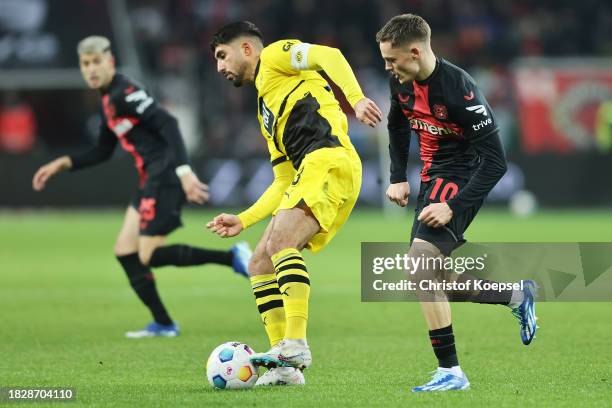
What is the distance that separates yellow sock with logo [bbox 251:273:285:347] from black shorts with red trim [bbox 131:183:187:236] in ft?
8.22

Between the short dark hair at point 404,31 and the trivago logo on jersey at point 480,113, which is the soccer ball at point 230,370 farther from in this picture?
the short dark hair at point 404,31

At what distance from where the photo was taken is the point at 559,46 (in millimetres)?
25734

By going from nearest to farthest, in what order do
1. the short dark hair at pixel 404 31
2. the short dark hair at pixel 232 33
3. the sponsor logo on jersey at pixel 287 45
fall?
the short dark hair at pixel 404 31, the sponsor logo on jersey at pixel 287 45, the short dark hair at pixel 232 33

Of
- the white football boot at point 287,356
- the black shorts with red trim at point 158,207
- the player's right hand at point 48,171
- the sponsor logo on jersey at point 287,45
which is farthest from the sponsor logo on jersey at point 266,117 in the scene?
the player's right hand at point 48,171

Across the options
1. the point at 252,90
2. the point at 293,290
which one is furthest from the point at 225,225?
the point at 252,90

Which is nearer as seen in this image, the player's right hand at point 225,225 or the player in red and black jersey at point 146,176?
the player's right hand at point 225,225

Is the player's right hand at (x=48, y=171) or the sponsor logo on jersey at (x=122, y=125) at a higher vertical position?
the sponsor logo on jersey at (x=122, y=125)

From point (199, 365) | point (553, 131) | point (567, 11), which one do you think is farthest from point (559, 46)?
point (199, 365)

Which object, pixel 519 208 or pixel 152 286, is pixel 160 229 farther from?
pixel 519 208

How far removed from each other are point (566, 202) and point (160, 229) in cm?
1462

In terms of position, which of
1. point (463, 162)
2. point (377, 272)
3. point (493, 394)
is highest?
point (463, 162)

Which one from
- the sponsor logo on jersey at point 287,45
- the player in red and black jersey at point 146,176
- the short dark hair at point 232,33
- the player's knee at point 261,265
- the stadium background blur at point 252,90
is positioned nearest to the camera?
the sponsor logo on jersey at point 287,45

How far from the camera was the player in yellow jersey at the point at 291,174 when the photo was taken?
636cm

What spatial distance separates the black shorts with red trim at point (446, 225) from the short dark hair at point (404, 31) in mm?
819
